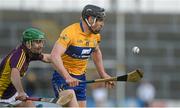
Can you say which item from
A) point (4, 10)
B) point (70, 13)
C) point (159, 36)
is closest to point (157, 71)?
point (159, 36)

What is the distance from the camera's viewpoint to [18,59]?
33.6 feet

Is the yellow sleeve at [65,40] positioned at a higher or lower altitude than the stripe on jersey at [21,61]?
higher

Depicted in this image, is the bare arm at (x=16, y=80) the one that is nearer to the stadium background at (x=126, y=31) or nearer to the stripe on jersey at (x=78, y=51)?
the stripe on jersey at (x=78, y=51)

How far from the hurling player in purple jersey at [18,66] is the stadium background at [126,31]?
1246 centimetres

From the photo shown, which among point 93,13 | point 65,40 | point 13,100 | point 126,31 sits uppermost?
point 93,13

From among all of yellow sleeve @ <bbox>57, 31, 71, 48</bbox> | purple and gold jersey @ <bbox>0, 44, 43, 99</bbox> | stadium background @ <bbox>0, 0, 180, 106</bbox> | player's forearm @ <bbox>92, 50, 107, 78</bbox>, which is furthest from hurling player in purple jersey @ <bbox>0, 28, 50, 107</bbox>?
stadium background @ <bbox>0, 0, 180, 106</bbox>

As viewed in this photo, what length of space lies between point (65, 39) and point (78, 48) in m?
0.28

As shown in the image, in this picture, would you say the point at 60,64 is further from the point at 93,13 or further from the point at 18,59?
the point at 93,13

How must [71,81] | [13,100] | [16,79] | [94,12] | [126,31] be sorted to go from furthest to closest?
[126,31], [13,100], [94,12], [16,79], [71,81]

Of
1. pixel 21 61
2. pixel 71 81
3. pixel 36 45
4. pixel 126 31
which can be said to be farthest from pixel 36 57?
pixel 126 31

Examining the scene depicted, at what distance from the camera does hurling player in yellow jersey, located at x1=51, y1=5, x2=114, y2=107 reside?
1014cm

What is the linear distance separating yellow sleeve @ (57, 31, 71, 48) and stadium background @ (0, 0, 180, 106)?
12.9m

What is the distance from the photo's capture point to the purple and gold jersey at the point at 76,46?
1027cm

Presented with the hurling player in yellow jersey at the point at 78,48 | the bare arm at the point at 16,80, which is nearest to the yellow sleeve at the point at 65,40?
the hurling player in yellow jersey at the point at 78,48
